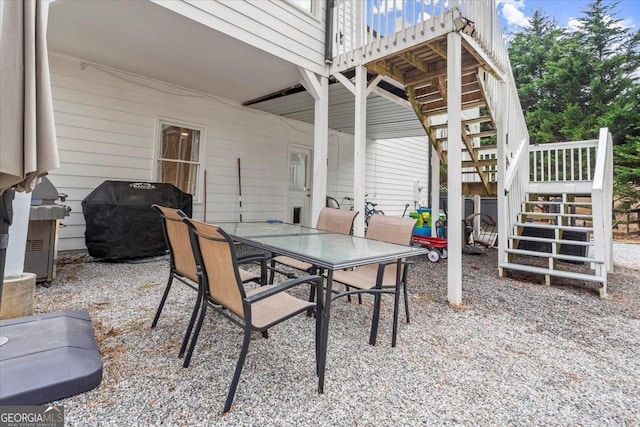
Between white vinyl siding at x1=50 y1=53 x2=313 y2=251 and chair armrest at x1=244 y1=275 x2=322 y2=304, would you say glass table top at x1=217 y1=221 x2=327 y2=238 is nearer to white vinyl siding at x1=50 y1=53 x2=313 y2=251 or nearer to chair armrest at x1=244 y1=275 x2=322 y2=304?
chair armrest at x1=244 y1=275 x2=322 y2=304

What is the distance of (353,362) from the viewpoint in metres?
→ 1.92

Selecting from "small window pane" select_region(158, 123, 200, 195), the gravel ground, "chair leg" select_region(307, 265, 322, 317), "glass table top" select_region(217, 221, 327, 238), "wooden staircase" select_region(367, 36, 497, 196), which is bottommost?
the gravel ground

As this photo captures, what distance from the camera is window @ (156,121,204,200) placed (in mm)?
5125

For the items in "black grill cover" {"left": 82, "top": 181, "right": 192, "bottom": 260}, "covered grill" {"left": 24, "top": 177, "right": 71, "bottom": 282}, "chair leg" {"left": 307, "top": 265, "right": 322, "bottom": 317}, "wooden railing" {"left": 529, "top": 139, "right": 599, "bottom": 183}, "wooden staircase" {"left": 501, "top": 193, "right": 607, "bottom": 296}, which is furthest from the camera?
"wooden railing" {"left": 529, "top": 139, "right": 599, "bottom": 183}

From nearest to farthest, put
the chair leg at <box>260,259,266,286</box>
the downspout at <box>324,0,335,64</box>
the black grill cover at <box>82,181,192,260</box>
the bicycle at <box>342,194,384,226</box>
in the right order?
the chair leg at <box>260,259,266,286</box> → the black grill cover at <box>82,181,192,260</box> → the downspout at <box>324,0,335,64</box> → the bicycle at <box>342,194,384,226</box>

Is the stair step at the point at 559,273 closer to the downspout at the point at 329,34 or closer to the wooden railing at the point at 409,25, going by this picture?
the wooden railing at the point at 409,25

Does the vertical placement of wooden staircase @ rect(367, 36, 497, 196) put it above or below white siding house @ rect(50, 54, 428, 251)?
above

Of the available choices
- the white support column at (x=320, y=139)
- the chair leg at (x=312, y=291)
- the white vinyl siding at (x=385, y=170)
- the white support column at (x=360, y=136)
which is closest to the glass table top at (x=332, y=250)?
the chair leg at (x=312, y=291)

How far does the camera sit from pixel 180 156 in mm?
5316

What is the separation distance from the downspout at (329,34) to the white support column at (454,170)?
180 centimetres

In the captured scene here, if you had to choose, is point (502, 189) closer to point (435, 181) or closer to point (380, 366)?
point (435, 181)

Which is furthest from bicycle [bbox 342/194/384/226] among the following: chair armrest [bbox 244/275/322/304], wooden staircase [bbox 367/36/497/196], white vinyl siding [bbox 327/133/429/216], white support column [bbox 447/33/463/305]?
chair armrest [bbox 244/275/322/304]

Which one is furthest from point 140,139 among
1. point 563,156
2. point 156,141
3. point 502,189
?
point 563,156

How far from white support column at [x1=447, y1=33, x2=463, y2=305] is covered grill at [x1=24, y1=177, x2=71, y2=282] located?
13.5 ft
